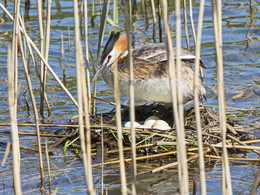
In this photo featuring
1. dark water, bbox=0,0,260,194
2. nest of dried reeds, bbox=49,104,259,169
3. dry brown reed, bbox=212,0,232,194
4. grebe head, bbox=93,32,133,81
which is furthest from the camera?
grebe head, bbox=93,32,133,81

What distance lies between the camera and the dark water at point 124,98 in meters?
5.05

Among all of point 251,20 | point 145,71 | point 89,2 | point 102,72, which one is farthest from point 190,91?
point 89,2

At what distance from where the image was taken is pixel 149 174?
523 centimetres

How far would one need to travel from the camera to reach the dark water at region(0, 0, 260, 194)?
5.05m

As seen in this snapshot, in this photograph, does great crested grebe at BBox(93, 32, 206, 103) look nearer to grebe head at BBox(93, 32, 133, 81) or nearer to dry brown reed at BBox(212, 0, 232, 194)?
grebe head at BBox(93, 32, 133, 81)

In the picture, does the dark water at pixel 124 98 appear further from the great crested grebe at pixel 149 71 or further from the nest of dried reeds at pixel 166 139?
the great crested grebe at pixel 149 71

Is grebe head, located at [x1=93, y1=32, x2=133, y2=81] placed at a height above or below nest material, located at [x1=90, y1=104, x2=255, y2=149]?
above

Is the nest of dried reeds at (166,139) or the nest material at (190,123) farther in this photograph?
the nest material at (190,123)

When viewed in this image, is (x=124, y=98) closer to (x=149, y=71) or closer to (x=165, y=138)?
(x=149, y=71)

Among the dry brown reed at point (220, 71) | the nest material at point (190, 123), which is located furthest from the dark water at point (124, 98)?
the dry brown reed at point (220, 71)

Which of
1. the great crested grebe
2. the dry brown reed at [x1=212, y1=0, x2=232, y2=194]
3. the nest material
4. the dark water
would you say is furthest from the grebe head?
the dry brown reed at [x1=212, y1=0, x2=232, y2=194]

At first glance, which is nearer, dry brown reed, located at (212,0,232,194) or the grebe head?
dry brown reed, located at (212,0,232,194)

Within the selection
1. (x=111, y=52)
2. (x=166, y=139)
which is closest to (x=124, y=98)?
(x=111, y=52)

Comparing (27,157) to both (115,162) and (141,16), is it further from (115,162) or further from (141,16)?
(141,16)
